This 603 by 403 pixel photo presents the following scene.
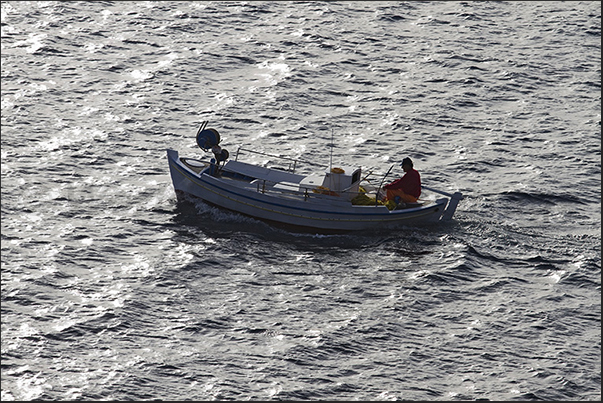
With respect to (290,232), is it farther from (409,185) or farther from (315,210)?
(409,185)

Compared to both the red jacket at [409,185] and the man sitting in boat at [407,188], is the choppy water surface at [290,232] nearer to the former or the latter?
the man sitting in boat at [407,188]

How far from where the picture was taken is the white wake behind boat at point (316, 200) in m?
34.4

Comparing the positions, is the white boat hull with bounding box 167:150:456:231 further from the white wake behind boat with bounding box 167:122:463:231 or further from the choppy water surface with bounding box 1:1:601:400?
the choppy water surface with bounding box 1:1:601:400

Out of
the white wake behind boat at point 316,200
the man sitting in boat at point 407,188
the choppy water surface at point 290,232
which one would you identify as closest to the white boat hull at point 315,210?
the white wake behind boat at point 316,200

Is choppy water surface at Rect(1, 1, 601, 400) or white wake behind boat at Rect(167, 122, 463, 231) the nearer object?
choppy water surface at Rect(1, 1, 601, 400)

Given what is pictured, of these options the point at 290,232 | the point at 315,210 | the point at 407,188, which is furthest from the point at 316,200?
the point at 407,188

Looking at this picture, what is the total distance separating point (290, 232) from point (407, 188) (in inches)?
187

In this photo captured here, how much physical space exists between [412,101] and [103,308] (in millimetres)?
22599

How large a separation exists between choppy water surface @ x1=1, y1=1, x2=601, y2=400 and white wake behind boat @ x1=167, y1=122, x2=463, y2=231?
21.4 inches

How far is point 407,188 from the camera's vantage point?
3516 cm

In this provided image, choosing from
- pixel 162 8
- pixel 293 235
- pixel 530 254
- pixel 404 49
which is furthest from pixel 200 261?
pixel 162 8

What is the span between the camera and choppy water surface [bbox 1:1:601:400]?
27094 millimetres

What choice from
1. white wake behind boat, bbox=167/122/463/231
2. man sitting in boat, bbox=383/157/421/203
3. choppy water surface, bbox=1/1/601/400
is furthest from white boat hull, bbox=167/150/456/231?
man sitting in boat, bbox=383/157/421/203

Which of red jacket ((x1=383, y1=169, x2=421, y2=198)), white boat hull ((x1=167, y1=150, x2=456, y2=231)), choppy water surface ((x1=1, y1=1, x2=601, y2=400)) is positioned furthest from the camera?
red jacket ((x1=383, y1=169, x2=421, y2=198))
